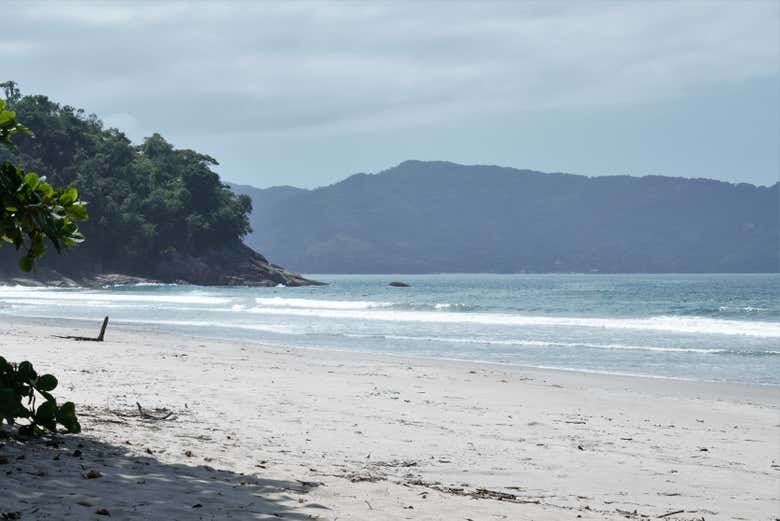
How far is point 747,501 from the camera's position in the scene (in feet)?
22.9

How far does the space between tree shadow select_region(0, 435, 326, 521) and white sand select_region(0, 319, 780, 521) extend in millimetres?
20

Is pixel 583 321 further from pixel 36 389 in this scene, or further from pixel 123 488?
pixel 123 488

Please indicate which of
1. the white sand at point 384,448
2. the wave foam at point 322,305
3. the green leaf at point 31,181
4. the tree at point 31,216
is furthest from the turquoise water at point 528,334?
the green leaf at point 31,181

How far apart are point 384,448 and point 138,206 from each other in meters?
102

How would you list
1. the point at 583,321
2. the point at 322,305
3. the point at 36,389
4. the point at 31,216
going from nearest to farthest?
the point at 31,216 → the point at 36,389 → the point at 583,321 → the point at 322,305

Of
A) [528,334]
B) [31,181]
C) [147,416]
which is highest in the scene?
[31,181]

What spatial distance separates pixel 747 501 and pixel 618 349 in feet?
53.9

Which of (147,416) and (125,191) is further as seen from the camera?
(125,191)

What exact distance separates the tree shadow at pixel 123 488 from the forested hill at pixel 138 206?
9339 cm

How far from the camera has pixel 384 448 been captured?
320 inches

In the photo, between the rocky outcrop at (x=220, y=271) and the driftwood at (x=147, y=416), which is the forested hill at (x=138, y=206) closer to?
the rocky outcrop at (x=220, y=271)

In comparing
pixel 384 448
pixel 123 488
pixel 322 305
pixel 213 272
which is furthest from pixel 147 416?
pixel 213 272

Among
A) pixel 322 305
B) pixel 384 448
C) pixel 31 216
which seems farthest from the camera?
pixel 322 305

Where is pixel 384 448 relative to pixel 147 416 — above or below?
below
